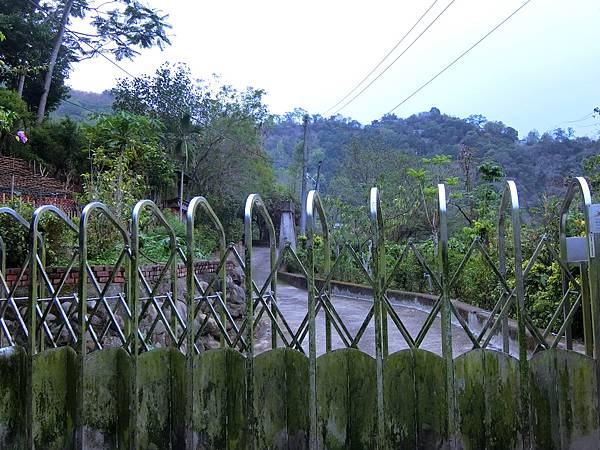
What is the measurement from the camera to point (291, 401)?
2875 millimetres

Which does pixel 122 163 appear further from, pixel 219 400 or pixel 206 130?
pixel 206 130

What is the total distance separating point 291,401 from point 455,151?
21.5 metres

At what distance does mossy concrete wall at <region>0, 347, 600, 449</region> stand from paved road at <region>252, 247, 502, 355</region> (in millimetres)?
2775

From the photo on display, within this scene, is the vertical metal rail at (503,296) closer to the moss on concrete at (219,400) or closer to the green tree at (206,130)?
the moss on concrete at (219,400)

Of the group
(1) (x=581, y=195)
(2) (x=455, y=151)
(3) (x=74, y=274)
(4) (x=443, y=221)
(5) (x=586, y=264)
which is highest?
(2) (x=455, y=151)

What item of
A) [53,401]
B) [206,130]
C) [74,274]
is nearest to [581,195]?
[53,401]

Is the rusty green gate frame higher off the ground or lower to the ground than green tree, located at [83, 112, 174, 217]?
lower

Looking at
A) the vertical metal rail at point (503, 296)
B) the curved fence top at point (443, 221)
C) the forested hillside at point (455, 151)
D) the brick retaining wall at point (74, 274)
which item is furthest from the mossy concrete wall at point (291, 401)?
the forested hillside at point (455, 151)

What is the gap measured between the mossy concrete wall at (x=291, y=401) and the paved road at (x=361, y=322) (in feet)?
9.10

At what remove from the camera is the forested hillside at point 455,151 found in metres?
18.2

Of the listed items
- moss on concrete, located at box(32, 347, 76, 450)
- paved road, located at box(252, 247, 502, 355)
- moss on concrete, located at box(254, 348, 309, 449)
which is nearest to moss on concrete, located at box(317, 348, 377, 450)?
moss on concrete, located at box(254, 348, 309, 449)

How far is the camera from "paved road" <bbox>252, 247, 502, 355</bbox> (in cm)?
608

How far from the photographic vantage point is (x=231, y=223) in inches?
801

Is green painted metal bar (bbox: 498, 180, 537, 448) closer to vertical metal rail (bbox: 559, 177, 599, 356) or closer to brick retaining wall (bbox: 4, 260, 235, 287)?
vertical metal rail (bbox: 559, 177, 599, 356)
